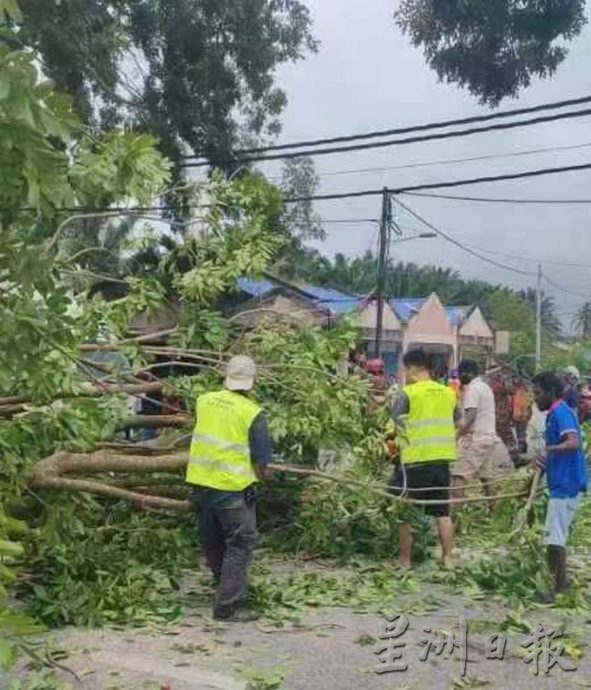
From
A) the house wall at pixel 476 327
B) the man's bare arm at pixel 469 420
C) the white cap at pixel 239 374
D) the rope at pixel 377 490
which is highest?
the house wall at pixel 476 327

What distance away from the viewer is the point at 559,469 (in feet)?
21.9

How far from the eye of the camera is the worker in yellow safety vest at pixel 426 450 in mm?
7426

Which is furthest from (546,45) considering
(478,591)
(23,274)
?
(23,274)

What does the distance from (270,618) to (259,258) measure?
2.91 m

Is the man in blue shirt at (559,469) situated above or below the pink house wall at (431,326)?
below

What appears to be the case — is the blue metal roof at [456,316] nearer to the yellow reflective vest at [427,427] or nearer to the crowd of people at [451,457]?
the crowd of people at [451,457]

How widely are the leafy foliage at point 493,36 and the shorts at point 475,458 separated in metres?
3.94

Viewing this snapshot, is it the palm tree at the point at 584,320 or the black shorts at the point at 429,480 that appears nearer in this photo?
the black shorts at the point at 429,480

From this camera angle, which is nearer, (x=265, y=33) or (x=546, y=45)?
(x=546, y=45)

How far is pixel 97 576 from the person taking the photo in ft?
20.2

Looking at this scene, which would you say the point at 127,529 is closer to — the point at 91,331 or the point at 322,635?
the point at 91,331

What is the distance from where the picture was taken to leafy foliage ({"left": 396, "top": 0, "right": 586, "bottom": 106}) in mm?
6020

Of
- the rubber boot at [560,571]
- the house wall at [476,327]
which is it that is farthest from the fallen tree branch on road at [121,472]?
the house wall at [476,327]

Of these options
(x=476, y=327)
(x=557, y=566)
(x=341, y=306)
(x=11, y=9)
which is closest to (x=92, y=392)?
(x=557, y=566)
